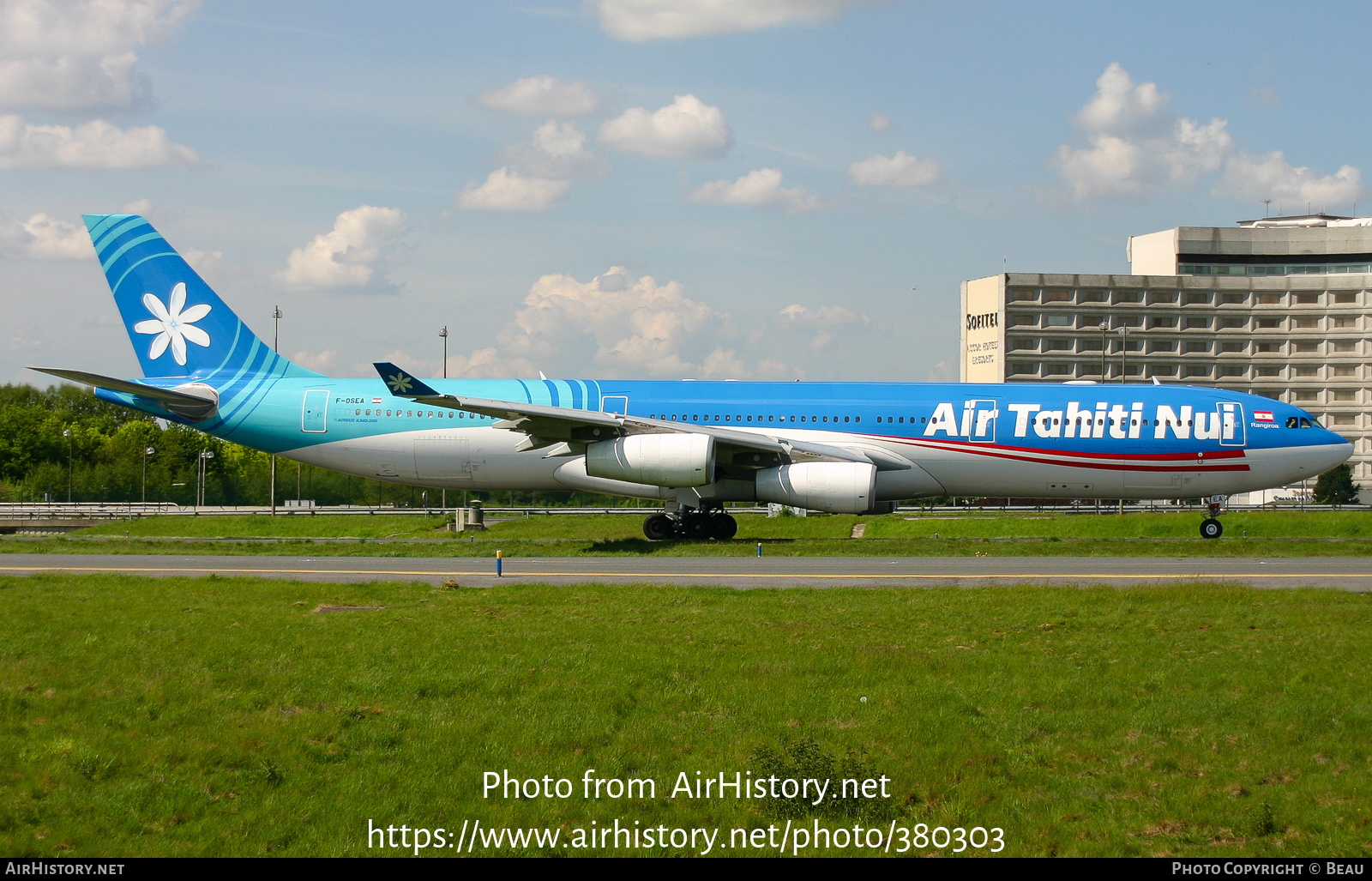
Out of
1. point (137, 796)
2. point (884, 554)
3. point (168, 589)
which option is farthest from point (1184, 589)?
point (168, 589)

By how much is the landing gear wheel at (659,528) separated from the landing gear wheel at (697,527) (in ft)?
1.63

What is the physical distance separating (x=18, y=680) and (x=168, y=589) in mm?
6859

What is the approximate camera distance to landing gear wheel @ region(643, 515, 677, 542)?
91.5ft

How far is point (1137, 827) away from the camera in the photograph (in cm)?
727

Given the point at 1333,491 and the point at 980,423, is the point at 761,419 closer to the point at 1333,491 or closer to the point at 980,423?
the point at 980,423

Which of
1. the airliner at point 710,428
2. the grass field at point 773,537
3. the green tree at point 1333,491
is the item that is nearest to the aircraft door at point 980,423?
the airliner at point 710,428

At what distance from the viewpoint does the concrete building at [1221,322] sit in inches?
3871

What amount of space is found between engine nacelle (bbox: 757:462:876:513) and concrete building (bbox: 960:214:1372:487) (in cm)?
7609

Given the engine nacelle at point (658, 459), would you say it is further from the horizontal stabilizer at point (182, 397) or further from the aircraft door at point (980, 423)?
the horizontal stabilizer at point (182, 397)

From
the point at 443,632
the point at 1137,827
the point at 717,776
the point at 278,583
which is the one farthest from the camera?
the point at 278,583

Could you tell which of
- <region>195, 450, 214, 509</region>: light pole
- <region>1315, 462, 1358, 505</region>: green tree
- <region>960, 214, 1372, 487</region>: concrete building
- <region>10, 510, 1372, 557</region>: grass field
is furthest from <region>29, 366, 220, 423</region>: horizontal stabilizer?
<region>960, 214, 1372, 487</region>: concrete building

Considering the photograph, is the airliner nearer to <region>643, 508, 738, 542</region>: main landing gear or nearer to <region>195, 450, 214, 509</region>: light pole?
<region>643, 508, 738, 542</region>: main landing gear

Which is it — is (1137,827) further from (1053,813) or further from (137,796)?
(137,796)

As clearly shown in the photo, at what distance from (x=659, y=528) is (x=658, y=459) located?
3.27 metres
